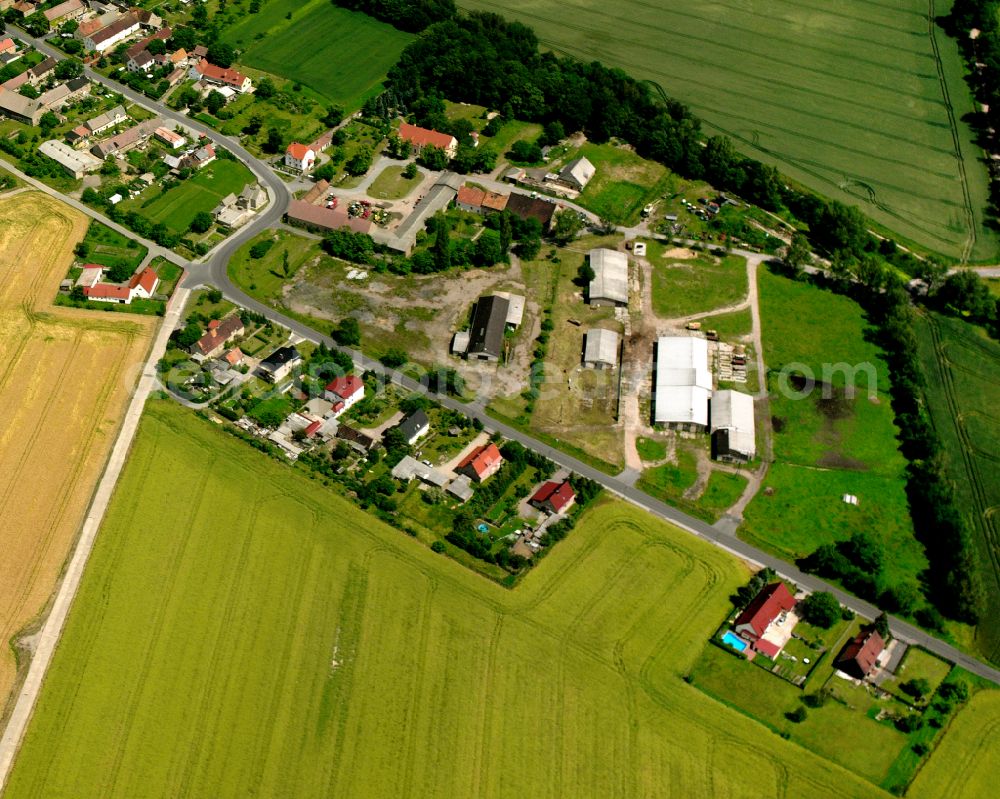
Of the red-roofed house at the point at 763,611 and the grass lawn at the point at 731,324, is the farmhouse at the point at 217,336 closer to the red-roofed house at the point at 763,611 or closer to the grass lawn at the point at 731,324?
the grass lawn at the point at 731,324

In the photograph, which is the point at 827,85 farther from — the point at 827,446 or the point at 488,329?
the point at 488,329

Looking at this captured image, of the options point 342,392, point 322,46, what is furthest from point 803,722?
point 322,46

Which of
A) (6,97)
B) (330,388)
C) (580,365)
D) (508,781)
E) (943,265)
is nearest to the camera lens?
(508,781)

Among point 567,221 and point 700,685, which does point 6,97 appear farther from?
point 700,685

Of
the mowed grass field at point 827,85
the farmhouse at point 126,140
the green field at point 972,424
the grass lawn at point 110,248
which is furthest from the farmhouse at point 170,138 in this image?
the green field at point 972,424

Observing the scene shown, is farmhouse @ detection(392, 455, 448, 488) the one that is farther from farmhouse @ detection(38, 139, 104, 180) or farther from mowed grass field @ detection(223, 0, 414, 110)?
mowed grass field @ detection(223, 0, 414, 110)

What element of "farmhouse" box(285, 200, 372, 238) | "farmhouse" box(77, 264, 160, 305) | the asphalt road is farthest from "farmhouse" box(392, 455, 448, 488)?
"farmhouse" box(77, 264, 160, 305)

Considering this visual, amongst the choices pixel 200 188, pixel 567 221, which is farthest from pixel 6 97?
pixel 567 221
